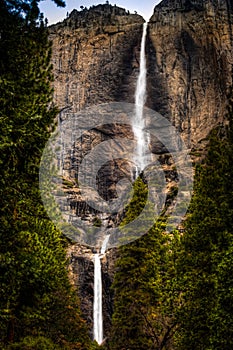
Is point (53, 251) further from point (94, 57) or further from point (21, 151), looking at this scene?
point (94, 57)

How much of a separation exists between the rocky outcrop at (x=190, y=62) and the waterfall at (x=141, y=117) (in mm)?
853

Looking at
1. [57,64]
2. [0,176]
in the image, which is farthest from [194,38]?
[0,176]

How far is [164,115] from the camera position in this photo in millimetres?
57875

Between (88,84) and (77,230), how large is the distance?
21192mm

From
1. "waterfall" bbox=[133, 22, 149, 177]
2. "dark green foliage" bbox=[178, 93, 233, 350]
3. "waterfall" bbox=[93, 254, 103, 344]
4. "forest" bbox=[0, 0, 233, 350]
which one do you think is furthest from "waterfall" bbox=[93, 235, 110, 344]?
"dark green foliage" bbox=[178, 93, 233, 350]

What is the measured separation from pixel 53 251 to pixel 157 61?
4886 centimetres

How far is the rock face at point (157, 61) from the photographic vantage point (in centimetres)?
5628

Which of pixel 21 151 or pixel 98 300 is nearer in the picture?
pixel 21 151

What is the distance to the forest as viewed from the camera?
8.80m

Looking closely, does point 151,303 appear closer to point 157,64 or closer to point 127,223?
point 127,223

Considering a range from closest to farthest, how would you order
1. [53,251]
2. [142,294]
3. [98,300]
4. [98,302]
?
1. [53,251]
2. [142,294]
3. [98,302]
4. [98,300]

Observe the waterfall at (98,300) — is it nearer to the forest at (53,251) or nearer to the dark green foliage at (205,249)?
the forest at (53,251)

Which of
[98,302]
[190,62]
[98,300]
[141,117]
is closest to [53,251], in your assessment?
[98,302]

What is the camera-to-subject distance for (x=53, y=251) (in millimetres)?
15438
